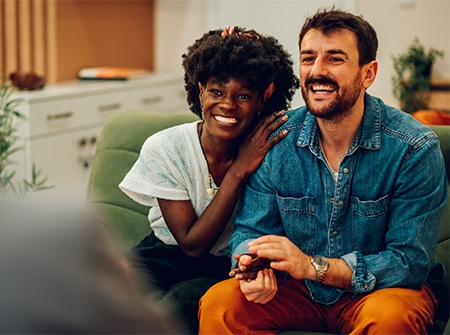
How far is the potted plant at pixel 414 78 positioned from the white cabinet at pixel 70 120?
1.53 metres

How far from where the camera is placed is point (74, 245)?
2.24 ft

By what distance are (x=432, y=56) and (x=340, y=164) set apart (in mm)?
2945

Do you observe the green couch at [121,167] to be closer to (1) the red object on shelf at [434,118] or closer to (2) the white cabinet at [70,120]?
(1) the red object on shelf at [434,118]

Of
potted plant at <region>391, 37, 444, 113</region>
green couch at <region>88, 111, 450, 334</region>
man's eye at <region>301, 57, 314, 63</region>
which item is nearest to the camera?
man's eye at <region>301, 57, 314, 63</region>

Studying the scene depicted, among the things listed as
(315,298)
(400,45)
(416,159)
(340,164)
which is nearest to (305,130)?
(340,164)

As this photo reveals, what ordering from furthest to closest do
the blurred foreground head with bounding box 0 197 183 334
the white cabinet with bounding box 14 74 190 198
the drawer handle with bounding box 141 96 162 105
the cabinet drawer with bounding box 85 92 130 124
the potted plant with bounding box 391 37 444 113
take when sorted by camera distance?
the drawer handle with bounding box 141 96 162 105, the potted plant with bounding box 391 37 444 113, the cabinet drawer with bounding box 85 92 130 124, the white cabinet with bounding box 14 74 190 198, the blurred foreground head with bounding box 0 197 183 334

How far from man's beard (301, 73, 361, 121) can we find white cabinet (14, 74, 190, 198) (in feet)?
6.26

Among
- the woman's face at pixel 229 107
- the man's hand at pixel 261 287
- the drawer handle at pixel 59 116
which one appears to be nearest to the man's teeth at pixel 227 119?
the woman's face at pixel 229 107

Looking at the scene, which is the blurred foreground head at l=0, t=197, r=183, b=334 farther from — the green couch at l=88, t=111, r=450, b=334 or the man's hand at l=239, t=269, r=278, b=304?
the green couch at l=88, t=111, r=450, b=334

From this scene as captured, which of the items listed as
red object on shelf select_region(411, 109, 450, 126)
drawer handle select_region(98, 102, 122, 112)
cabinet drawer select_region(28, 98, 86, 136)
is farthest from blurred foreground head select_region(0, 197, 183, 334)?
drawer handle select_region(98, 102, 122, 112)

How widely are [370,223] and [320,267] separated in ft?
0.61

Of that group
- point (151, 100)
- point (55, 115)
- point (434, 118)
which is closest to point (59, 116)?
point (55, 115)

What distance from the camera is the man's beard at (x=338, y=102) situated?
1.99m

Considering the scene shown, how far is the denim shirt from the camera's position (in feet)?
6.26
